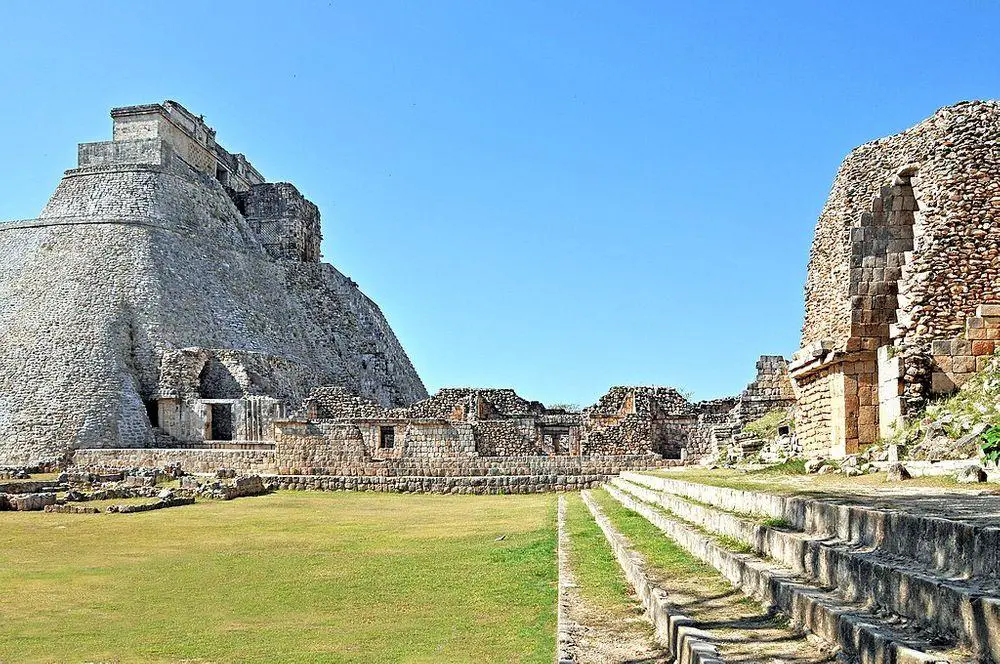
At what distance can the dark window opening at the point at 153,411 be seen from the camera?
41084 millimetres

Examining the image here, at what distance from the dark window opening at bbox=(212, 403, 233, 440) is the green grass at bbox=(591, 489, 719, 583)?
1250 inches

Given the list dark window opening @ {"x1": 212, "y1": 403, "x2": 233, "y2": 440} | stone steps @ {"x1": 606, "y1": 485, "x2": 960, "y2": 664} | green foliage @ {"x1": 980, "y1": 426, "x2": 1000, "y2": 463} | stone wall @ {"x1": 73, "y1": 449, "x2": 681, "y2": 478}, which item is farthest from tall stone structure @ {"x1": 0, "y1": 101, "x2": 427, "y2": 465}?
stone steps @ {"x1": 606, "y1": 485, "x2": 960, "y2": 664}

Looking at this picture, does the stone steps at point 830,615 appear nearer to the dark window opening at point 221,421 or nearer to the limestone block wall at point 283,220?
the dark window opening at point 221,421

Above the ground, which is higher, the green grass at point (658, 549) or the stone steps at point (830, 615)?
the stone steps at point (830, 615)

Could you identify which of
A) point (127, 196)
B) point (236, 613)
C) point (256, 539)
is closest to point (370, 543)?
point (256, 539)

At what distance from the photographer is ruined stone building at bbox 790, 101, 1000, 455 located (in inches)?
441

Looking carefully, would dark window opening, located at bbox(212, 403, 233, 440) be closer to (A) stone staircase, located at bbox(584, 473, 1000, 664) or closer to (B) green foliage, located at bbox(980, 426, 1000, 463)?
(B) green foliage, located at bbox(980, 426, 1000, 463)

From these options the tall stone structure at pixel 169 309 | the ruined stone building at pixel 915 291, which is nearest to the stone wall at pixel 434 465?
the ruined stone building at pixel 915 291

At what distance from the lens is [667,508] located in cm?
958

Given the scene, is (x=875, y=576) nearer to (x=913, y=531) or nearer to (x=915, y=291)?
(x=913, y=531)

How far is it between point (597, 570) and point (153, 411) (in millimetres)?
38652

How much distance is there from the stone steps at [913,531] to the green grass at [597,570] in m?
1.18

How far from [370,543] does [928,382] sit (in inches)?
297

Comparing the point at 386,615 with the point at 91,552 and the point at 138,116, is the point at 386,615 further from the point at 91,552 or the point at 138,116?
the point at 138,116
